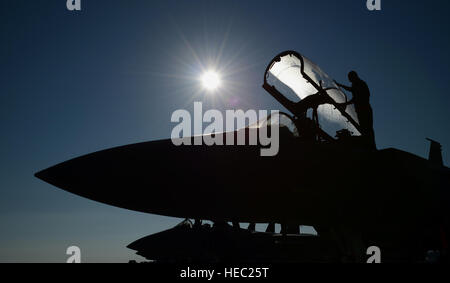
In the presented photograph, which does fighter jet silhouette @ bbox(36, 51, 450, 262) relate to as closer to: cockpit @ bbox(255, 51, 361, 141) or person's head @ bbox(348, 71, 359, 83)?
A: cockpit @ bbox(255, 51, 361, 141)

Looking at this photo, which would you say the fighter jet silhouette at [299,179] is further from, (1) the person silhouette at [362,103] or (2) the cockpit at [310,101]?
(1) the person silhouette at [362,103]

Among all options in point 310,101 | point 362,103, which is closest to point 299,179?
point 310,101

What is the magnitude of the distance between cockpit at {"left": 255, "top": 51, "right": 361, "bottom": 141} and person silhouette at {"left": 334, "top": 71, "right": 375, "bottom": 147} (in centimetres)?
9

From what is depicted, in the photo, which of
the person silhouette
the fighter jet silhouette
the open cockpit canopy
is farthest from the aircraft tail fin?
the open cockpit canopy

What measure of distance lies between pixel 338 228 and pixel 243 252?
11.8 metres

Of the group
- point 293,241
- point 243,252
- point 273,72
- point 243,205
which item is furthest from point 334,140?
point 243,252

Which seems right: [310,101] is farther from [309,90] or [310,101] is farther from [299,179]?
[299,179]

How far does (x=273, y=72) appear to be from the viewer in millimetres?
6590

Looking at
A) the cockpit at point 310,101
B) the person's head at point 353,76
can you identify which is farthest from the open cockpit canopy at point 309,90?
the person's head at point 353,76

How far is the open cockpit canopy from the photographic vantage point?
231 inches

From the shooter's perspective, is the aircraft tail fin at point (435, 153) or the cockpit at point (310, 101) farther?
the aircraft tail fin at point (435, 153)

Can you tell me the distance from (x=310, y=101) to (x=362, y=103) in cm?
99

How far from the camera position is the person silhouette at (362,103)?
19.4ft

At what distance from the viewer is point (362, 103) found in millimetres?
6090
